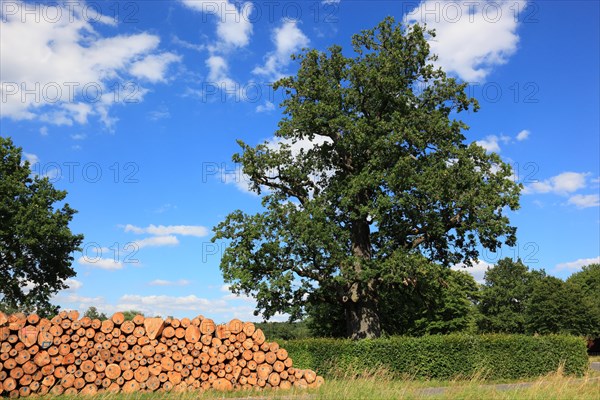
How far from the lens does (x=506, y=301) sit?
79.7 m

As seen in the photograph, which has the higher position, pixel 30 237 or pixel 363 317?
pixel 30 237

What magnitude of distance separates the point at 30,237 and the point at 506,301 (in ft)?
227

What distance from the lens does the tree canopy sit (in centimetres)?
2428

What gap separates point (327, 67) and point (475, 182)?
9688 mm

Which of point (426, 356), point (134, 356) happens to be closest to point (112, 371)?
point (134, 356)

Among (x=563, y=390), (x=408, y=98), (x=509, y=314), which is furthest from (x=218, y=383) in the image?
(x=509, y=314)

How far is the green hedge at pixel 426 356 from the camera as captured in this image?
20.9m

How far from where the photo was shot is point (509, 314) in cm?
7681

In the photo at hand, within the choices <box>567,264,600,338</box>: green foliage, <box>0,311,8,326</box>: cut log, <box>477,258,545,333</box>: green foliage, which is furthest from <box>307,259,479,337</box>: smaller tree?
<box>477,258,545,333</box>: green foliage

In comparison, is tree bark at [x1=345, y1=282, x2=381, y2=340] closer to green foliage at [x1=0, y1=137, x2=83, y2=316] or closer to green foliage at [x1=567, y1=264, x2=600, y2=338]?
green foliage at [x1=0, y1=137, x2=83, y2=316]

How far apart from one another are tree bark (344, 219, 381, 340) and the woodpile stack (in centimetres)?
815

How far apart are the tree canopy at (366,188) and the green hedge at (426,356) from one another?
10.6 ft

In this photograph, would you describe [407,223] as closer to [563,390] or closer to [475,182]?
[475,182]

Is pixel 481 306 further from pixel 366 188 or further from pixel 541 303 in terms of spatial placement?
pixel 366 188
